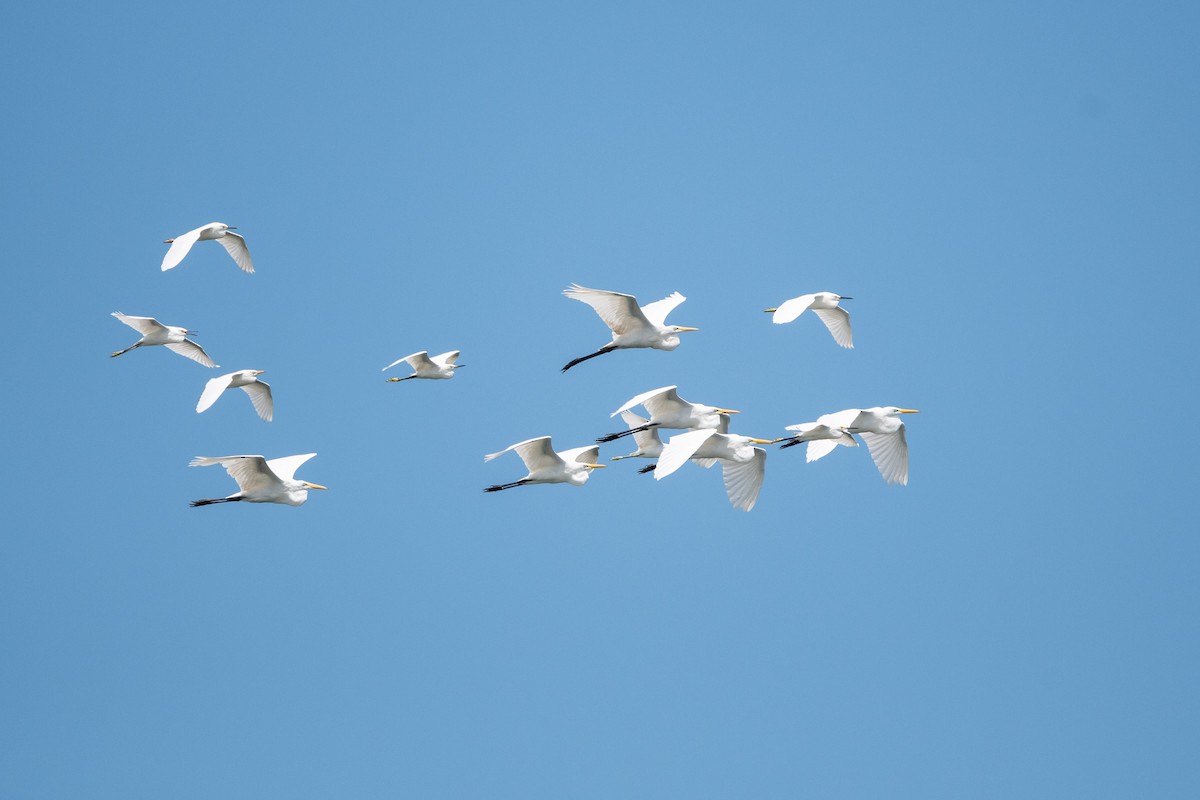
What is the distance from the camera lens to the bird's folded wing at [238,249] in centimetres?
2066

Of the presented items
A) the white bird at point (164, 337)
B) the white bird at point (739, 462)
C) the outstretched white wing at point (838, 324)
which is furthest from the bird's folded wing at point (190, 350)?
the outstretched white wing at point (838, 324)

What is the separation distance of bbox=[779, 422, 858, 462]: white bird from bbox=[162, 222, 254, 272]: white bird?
23.8 ft

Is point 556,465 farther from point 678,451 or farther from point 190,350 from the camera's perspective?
point 190,350

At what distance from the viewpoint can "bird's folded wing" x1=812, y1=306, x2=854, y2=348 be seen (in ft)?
63.9

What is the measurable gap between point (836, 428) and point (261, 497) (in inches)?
254

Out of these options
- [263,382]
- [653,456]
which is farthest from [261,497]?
[653,456]

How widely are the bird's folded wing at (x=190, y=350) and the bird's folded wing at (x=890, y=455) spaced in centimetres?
928

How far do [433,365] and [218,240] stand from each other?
3322 mm

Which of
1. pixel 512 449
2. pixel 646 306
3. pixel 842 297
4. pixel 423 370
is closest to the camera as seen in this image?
pixel 512 449

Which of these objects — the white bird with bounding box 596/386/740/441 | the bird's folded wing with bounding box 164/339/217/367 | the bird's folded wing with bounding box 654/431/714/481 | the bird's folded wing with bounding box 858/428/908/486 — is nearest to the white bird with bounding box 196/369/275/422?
the bird's folded wing with bounding box 164/339/217/367

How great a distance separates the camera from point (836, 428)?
1728cm

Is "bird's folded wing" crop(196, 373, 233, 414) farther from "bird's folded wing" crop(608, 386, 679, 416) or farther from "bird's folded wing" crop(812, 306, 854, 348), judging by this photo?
"bird's folded wing" crop(812, 306, 854, 348)

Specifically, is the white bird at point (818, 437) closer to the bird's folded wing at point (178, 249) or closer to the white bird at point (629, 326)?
the white bird at point (629, 326)

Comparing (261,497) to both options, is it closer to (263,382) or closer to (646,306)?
(263,382)
